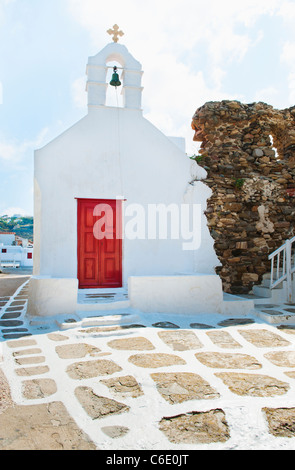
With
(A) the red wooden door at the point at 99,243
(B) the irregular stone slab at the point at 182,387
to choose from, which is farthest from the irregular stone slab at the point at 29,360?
(A) the red wooden door at the point at 99,243

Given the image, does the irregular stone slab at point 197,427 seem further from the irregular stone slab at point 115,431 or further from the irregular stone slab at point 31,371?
the irregular stone slab at point 31,371

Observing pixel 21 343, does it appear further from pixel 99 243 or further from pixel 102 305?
pixel 99 243

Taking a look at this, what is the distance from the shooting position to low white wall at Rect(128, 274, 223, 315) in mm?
5762

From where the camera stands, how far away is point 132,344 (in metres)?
4.23

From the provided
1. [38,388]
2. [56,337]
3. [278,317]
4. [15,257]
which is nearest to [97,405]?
[38,388]

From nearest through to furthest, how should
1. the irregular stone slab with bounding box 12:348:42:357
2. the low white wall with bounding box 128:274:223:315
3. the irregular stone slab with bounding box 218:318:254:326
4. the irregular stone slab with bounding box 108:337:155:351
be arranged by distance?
the irregular stone slab with bounding box 12:348:42:357
the irregular stone slab with bounding box 108:337:155:351
the irregular stone slab with bounding box 218:318:254:326
the low white wall with bounding box 128:274:223:315

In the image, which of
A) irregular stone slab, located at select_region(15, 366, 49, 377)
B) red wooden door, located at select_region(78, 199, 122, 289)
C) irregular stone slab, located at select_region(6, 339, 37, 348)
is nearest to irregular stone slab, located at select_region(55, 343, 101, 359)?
irregular stone slab, located at select_region(15, 366, 49, 377)

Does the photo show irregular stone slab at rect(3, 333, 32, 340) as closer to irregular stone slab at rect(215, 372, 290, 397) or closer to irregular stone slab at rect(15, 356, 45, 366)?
irregular stone slab at rect(15, 356, 45, 366)

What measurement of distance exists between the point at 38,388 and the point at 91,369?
59 centimetres

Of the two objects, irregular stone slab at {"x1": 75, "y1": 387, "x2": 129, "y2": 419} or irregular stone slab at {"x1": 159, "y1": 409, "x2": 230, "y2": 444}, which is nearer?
irregular stone slab at {"x1": 159, "y1": 409, "x2": 230, "y2": 444}

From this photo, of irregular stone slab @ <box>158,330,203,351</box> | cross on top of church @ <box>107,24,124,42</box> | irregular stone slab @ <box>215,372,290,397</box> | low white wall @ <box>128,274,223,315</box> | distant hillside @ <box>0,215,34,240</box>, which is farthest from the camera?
distant hillside @ <box>0,215,34,240</box>

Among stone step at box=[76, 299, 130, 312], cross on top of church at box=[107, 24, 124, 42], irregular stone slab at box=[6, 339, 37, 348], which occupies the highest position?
cross on top of church at box=[107, 24, 124, 42]

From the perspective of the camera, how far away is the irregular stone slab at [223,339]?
14.2 feet

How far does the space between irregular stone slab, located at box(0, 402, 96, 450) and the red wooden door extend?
4.39 m
